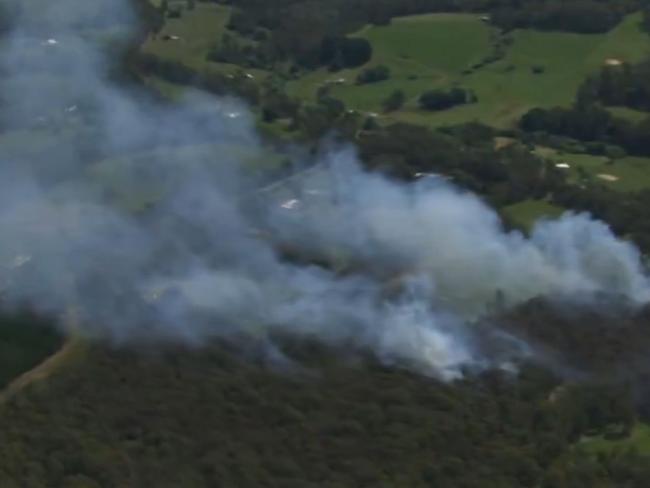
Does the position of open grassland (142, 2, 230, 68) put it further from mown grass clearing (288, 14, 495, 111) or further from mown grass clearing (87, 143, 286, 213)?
mown grass clearing (87, 143, 286, 213)

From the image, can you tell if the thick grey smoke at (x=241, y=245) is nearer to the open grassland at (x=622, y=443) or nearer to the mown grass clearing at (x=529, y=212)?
the mown grass clearing at (x=529, y=212)

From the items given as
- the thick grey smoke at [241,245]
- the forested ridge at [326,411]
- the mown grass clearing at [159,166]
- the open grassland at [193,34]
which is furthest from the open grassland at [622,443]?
the open grassland at [193,34]

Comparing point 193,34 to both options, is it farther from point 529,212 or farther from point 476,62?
point 529,212

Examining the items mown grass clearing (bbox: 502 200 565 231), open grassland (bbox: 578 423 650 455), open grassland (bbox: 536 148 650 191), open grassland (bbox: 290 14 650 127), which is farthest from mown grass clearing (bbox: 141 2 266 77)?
open grassland (bbox: 578 423 650 455)

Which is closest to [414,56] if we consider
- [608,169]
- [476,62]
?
[476,62]

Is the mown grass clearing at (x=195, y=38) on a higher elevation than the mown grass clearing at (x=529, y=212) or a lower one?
lower

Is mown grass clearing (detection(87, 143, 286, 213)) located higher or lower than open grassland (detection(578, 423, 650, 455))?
higher
